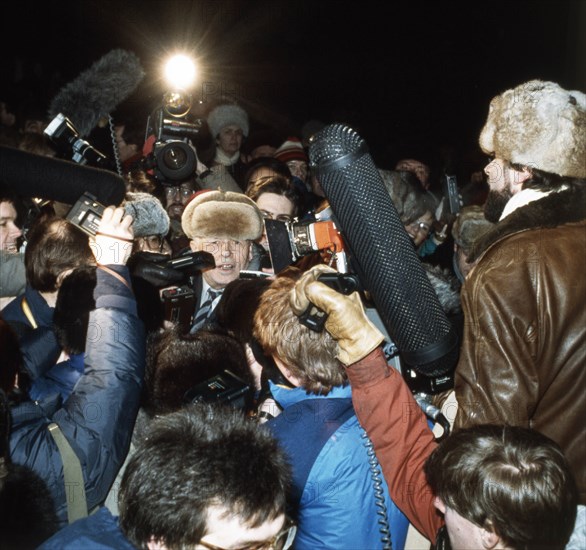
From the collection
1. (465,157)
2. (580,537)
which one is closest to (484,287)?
(580,537)

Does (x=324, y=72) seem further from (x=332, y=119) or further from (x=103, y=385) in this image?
(x=103, y=385)

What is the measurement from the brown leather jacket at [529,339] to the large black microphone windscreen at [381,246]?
0.37 ft

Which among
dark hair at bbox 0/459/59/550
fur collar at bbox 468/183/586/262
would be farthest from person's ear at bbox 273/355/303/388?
dark hair at bbox 0/459/59/550

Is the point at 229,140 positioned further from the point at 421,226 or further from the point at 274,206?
the point at 421,226

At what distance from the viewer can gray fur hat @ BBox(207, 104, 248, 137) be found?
582cm

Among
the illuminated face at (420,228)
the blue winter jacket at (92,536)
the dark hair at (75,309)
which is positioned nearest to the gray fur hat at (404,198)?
the illuminated face at (420,228)

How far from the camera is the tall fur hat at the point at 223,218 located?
11.5 feet

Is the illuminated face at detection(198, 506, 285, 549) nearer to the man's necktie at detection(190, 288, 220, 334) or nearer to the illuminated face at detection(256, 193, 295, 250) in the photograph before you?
the man's necktie at detection(190, 288, 220, 334)

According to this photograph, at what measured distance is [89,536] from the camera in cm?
128

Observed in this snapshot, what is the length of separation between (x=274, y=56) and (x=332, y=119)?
1.04 meters

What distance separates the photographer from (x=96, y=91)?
12.6ft

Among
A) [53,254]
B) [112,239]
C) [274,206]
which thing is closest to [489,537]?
[112,239]

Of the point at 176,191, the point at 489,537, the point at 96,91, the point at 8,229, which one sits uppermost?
the point at 96,91

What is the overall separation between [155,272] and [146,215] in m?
0.76
